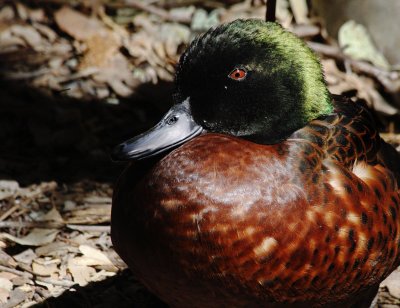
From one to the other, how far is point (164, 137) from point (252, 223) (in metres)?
0.53

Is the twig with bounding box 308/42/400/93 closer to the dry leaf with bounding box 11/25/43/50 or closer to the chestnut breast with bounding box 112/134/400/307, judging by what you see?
the dry leaf with bounding box 11/25/43/50

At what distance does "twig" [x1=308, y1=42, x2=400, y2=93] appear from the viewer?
223 inches

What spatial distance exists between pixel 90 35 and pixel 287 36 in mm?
2918

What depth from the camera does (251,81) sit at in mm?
3230

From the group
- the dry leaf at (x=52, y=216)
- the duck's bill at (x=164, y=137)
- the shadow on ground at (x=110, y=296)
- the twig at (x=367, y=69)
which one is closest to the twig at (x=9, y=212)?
the dry leaf at (x=52, y=216)

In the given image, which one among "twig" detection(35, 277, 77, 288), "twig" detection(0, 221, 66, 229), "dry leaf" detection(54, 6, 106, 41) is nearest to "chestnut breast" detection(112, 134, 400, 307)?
"twig" detection(35, 277, 77, 288)

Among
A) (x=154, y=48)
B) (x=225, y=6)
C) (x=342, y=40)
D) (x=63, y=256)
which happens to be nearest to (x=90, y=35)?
(x=154, y=48)

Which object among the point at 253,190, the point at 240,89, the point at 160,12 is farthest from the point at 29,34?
the point at 253,190

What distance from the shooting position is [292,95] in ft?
10.8

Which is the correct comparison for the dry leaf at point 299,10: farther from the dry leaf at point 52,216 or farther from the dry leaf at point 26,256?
the dry leaf at point 26,256

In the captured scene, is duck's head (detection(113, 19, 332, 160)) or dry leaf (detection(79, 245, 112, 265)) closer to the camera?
duck's head (detection(113, 19, 332, 160))

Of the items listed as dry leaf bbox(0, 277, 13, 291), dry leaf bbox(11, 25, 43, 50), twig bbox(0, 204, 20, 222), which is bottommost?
twig bbox(0, 204, 20, 222)

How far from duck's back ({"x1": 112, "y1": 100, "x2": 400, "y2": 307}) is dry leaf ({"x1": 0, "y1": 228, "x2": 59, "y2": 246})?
98 cm

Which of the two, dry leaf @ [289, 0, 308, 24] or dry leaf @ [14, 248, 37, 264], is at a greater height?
dry leaf @ [289, 0, 308, 24]
